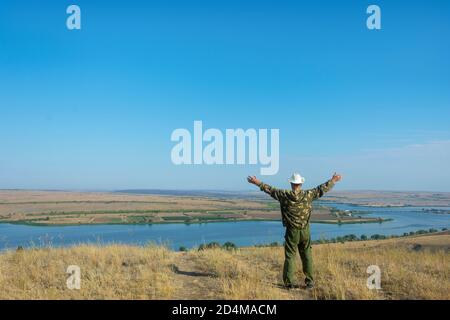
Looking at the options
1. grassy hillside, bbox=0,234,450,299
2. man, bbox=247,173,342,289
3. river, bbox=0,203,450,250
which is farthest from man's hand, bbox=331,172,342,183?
river, bbox=0,203,450,250

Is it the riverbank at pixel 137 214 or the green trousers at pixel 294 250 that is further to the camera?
the riverbank at pixel 137 214

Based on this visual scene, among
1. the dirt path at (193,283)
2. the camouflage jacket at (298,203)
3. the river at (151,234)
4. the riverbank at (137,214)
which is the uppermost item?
the camouflage jacket at (298,203)

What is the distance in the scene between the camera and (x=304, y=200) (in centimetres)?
748

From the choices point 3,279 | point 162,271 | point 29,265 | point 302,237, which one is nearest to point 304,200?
point 302,237

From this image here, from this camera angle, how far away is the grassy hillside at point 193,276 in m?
7.12

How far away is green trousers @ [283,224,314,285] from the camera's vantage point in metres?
7.54

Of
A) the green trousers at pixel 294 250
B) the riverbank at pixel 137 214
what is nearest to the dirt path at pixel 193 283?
the green trousers at pixel 294 250

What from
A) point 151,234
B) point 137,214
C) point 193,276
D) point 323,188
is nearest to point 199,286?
point 193,276

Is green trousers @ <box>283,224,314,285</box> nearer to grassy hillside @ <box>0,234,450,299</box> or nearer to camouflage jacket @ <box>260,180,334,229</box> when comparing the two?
camouflage jacket @ <box>260,180,334,229</box>

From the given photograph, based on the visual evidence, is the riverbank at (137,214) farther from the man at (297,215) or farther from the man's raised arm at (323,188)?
the man's raised arm at (323,188)

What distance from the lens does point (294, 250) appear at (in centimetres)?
758

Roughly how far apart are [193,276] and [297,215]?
118 inches
